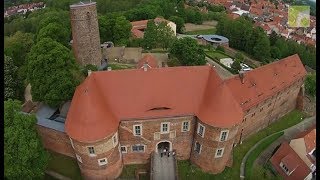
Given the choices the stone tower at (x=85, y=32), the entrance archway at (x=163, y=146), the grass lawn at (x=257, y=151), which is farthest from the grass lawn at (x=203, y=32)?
the entrance archway at (x=163, y=146)

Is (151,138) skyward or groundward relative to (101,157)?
skyward

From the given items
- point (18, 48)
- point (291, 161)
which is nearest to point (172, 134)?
point (291, 161)

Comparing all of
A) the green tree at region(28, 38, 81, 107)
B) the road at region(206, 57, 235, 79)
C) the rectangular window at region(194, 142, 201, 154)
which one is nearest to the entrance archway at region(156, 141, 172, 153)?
the rectangular window at region(194, 142, 201, 154)

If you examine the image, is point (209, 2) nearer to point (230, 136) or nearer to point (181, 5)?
point (181, 5)

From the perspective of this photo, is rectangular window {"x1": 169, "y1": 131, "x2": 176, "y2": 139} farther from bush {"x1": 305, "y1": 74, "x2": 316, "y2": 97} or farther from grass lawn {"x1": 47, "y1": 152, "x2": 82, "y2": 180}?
bush {"x1": 305, "y1": 74, "x2": 316, "y2": 97}

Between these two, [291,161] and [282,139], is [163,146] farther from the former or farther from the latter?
[282,139]

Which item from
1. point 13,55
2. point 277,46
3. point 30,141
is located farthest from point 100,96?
point 277,46
